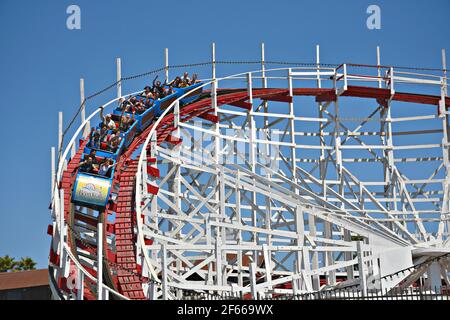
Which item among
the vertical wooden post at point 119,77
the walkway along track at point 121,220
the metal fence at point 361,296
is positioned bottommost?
the metal fence at point 361,296

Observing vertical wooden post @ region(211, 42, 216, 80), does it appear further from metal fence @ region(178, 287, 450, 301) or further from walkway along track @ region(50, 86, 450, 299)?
metal fence @ region(178, 287, 450, 301)

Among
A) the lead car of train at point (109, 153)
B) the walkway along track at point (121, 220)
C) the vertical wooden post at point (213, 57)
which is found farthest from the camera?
the vertical wooden post at point (213, 57)

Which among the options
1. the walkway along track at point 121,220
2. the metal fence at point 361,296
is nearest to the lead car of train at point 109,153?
the walkway along track at point 121,220

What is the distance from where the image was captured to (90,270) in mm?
24703

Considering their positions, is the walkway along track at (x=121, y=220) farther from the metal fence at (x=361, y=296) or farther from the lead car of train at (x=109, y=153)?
the metal fence at (x=361, y=296)

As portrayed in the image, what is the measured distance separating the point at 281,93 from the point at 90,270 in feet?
29.9

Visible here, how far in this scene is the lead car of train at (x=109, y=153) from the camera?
24984mm

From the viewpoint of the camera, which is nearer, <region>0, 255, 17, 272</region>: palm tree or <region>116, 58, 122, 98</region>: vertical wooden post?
<region>116, 58, 122, 98</region>: vertical wooden post

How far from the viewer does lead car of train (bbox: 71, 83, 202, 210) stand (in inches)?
984

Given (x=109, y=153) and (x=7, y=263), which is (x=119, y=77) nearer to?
(x=109, y=153)

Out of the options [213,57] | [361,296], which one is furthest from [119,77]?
[361,296]

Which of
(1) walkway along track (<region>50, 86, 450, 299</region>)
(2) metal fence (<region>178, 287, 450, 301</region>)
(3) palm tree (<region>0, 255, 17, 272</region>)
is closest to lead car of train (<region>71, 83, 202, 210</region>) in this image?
(1) walkway along track (<region>50, 86, 450, 299</region>)
